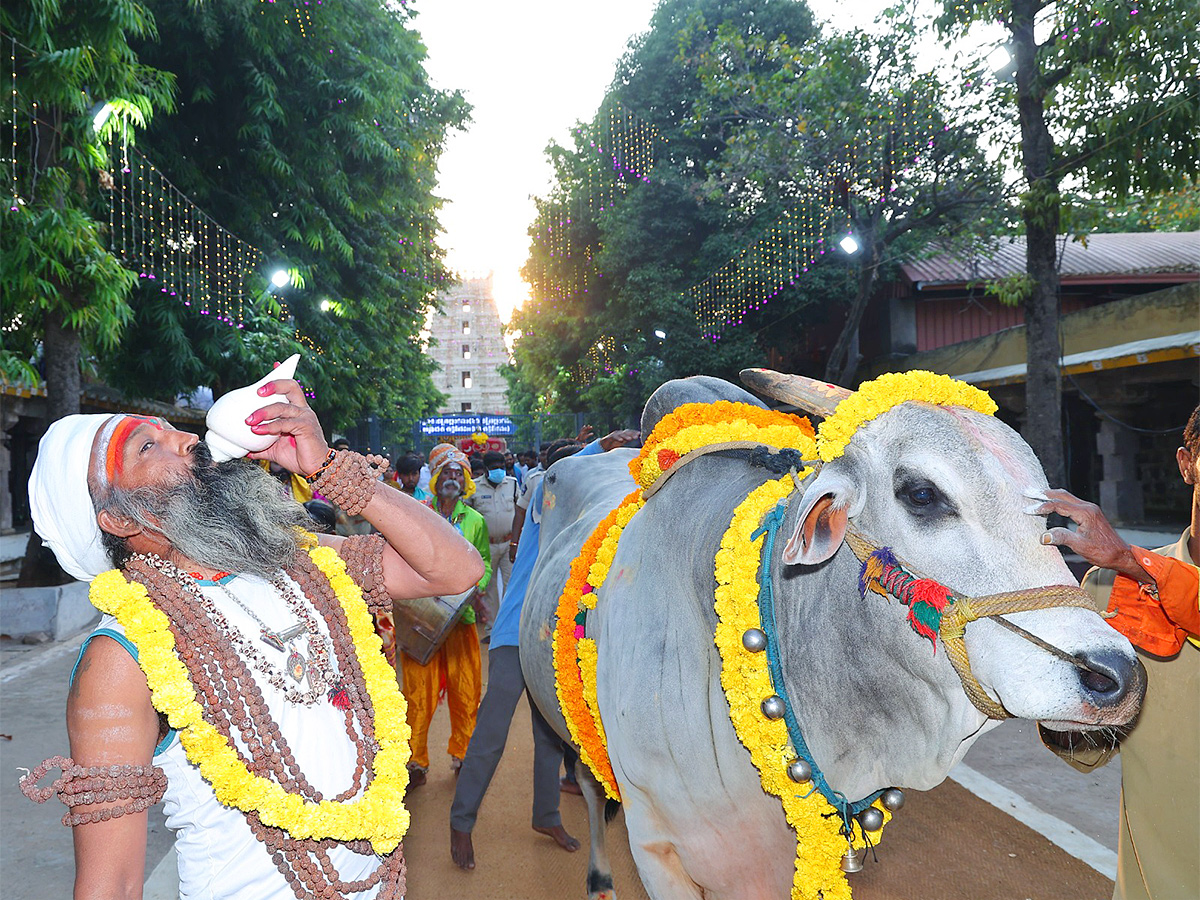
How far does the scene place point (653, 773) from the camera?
2.39m

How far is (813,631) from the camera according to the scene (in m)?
2.08

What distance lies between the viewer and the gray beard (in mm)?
1736

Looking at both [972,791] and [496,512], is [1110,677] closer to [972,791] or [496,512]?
[972,791]

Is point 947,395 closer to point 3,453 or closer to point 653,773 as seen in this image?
point 653,773

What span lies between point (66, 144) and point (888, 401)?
813cm

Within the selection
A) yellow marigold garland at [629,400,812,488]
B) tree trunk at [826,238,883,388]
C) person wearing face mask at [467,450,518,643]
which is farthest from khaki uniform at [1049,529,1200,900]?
tree trunk at [826,238,883,388]

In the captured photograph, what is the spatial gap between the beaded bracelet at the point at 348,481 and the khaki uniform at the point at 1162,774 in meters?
1.70

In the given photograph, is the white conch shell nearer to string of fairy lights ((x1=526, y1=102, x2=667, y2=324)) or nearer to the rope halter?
the rope halter

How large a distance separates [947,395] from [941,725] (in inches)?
28.5

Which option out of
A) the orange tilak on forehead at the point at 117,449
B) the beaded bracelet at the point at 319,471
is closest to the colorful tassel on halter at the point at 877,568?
the beaded bracelet at the point at 319,471

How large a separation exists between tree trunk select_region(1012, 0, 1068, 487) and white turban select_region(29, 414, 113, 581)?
8113 mm

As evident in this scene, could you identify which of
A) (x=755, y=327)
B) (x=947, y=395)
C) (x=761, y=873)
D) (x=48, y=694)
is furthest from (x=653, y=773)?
(x=755, y=327)

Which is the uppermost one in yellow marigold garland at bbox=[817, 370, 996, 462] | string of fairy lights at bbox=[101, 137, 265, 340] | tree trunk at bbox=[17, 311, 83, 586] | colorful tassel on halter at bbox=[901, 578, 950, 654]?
string of fairy lights at bbox=[101, 137, 265, 340]

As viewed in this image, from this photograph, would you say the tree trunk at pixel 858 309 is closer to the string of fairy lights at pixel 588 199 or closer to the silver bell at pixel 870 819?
the string of fairy lights at pixel 588 199
